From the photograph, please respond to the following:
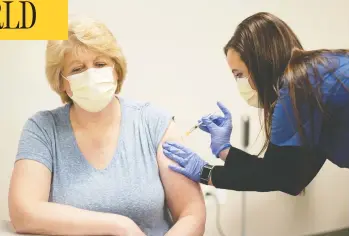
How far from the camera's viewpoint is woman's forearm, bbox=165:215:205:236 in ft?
4.99

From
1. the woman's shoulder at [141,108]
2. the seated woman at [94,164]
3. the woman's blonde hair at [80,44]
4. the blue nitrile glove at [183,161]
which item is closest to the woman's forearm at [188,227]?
the seated woman at [94,164]

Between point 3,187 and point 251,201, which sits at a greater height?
point 3,187

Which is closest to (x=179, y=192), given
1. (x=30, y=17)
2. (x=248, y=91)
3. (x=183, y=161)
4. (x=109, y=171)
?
(x=183, y=161)

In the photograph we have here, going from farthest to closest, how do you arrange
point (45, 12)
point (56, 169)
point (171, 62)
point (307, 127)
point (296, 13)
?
point (296, 13) → point (171, 62) → point (45, 12) → point (56, 169) → point (307, 127)

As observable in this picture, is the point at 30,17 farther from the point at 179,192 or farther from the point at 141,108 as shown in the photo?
the point at 179,192

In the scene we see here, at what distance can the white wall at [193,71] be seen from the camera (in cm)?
196

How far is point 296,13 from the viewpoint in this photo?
2570 millimetres

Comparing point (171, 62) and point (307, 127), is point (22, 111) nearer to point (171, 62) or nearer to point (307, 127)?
point (171, 62)

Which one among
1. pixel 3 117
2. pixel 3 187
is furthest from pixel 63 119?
pixel 3 187

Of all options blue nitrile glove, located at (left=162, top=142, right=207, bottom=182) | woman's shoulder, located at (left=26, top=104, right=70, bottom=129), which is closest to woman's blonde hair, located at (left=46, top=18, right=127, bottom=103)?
woman's shoulder, located at (left=26, top=104, right=70, bottom=129)

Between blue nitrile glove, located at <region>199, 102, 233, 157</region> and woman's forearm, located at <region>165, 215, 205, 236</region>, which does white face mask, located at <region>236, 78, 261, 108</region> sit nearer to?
blue nitrile glove, located at <region>199, 102, 233, 157</region>

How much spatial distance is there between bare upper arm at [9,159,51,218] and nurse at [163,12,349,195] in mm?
437

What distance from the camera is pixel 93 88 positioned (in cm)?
157

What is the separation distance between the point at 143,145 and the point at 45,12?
30.0 inches
